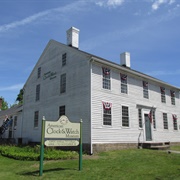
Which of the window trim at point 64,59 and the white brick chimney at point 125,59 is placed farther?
the white brick chimney at point 125,59

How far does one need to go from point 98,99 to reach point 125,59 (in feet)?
27.5

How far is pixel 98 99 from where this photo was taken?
614 inches

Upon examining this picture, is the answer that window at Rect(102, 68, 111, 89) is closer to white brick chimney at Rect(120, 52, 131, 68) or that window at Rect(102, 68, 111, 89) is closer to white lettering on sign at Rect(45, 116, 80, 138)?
white brick chimney at Rect(120, 52, 131, 68)

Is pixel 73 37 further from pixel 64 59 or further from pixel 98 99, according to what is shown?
pixel 98 99

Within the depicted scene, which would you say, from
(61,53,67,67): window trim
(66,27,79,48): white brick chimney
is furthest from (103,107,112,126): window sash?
(66,27,79,48): white brick chimney

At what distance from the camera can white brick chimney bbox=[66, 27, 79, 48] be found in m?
19.5

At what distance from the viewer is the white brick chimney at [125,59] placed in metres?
22.5

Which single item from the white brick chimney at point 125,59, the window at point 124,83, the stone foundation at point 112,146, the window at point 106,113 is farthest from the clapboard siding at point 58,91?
the white brick chimney at point 125,59

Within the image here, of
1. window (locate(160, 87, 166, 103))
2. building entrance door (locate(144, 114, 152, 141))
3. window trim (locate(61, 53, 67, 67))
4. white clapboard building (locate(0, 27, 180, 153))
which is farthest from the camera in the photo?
window (locate(160, 87, 166, 103))

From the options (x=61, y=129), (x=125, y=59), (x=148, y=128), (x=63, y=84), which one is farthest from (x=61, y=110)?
(x=61, y=129)

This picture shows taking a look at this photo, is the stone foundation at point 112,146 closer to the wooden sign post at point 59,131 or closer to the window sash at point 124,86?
the window sash at point 124,86

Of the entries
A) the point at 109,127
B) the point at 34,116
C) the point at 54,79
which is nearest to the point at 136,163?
the point at 109,127

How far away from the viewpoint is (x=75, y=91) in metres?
16.6

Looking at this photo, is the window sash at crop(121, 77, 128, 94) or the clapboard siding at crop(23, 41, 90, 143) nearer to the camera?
the clapboard siding at crop(23, 41, 90, 143)
